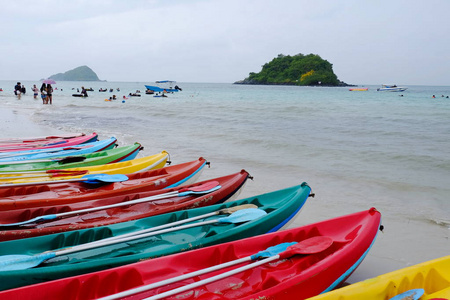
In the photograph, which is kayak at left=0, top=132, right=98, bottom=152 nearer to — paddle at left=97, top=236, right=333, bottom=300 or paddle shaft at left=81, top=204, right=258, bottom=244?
paddle shaft at left=81, top=204, right=258, bottom=244

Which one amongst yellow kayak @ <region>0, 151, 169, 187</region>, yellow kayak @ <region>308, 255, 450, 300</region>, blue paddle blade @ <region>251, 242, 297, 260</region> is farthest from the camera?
yellow kayak @ <region>0, 151, 169, 187</region>

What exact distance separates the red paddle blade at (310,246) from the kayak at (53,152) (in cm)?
524

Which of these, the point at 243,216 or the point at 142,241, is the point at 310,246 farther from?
the point at 142,241

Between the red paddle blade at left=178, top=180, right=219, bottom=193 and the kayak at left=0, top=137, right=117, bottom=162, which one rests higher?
the kayak at left=0, top=137, right=117, bottom=162

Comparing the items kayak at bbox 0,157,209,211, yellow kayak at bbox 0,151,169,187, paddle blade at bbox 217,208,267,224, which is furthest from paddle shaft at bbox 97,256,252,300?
yellow kayak at bbox 0,151,169,187

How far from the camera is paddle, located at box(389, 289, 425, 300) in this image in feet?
8.11

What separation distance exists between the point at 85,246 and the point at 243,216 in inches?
59.9

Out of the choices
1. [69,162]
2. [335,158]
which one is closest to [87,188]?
[69,162]

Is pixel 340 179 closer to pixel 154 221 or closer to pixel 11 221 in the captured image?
pixel 154 221

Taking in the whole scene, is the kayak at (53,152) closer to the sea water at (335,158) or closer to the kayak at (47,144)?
the kayak at (47,144)

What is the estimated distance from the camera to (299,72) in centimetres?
11850

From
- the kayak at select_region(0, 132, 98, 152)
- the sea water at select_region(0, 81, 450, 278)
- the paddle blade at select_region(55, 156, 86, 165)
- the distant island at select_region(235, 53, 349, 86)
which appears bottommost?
the sea water at select_region(0, 81, 450, 278)

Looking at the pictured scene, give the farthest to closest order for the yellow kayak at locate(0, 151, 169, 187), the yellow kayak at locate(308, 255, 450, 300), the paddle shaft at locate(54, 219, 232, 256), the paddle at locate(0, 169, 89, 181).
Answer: the paddle at locate(0, 169, 89, 181) → the yellow kayak at locate(0, 151, 169, 187) → the paddle shaft at locate(54, 219, 232, 256) → the yellow kayak at locate(308, 255, 450, 300)

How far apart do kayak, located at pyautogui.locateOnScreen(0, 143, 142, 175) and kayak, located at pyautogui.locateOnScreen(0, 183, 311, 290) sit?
2838mm
